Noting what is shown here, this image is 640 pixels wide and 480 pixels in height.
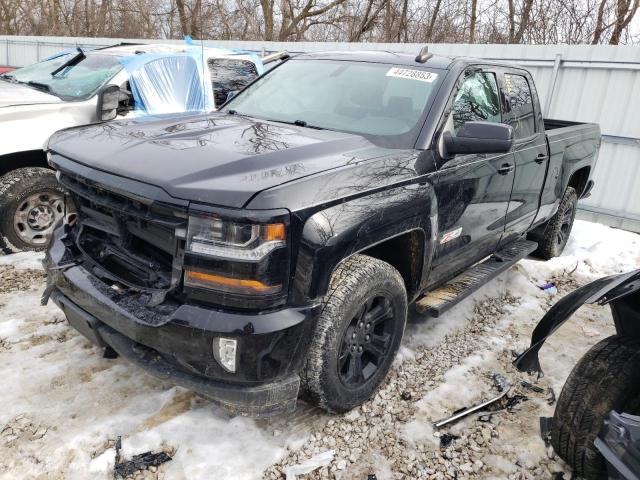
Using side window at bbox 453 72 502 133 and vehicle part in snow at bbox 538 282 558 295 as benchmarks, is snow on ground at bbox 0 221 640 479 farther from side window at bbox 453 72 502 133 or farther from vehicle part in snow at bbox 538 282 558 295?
side window at bbox 453 72 502 133

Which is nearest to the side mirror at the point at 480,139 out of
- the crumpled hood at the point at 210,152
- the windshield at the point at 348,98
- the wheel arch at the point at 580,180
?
the windshield at the point at 348,98

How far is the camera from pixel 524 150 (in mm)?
4086

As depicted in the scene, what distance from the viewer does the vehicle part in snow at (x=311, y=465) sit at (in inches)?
95.1

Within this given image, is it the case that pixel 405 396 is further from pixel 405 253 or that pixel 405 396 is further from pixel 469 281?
pixel 469 281

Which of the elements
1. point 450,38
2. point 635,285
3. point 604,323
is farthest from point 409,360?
point 450,38

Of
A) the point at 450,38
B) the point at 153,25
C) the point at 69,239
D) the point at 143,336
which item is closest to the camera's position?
the point at 143,336

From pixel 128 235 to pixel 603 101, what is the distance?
767 centimetres

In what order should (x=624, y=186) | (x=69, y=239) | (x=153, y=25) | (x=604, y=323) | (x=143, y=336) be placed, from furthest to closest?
(x=153, y=25) < (x=624, y=186) < (x=604, y=323) < (x=69, y=239) < (x=143, y=336)

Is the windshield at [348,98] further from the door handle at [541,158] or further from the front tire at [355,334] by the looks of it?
the door handle at [541,158]

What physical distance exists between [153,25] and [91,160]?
28.1 m

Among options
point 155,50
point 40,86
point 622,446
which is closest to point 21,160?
point 40,86

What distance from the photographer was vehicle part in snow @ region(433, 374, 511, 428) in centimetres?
287

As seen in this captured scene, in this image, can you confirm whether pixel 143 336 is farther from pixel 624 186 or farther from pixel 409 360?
Result: pixel 624 186

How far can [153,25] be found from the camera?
27.2m
